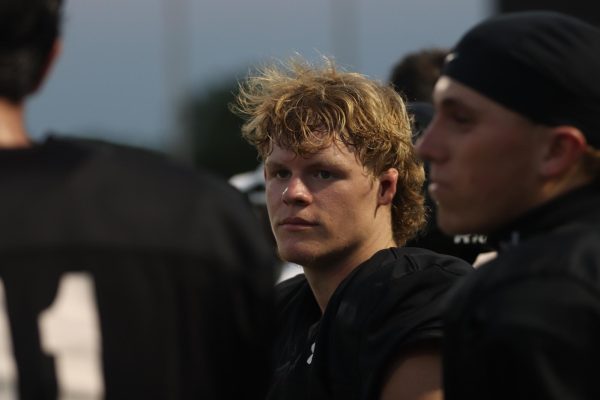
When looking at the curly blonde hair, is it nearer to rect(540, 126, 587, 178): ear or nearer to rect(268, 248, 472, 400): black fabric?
rect(268, 248, 472, 400): black fabric

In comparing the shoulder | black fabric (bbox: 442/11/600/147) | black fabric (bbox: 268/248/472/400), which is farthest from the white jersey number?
the shoulder

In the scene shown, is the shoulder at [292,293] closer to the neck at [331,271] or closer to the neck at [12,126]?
the neck at [331,271]

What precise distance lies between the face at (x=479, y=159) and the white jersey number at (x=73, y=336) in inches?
28.4

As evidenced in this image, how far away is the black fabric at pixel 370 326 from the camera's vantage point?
3.11m

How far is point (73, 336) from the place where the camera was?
215 cm

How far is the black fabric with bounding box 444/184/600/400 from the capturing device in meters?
2.11

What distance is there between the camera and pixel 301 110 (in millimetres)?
3711

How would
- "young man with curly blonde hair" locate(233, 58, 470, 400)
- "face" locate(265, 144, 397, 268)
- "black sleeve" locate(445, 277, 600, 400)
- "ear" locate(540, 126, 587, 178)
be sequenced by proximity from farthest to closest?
"face" locate(265, 144, 397, 268), "young man with curly blonde hair" locate(233, 58, 470, 400), "ear" locate(540, 126, 587, 178), "black sleeve" locate(445, 277, 600, 400)

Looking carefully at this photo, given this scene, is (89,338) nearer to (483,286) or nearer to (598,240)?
(483,286)

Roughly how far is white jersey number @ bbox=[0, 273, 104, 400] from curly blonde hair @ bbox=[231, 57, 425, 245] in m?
1.59

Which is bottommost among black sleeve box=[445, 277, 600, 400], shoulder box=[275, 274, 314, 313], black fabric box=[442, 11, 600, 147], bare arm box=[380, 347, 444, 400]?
shoulder box=[275, 274, 314, 313]

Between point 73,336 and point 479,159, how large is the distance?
0.82 m

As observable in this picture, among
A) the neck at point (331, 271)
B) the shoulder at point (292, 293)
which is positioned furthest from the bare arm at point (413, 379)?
the shoulder at point (292, 293)

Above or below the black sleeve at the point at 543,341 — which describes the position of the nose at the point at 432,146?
above
